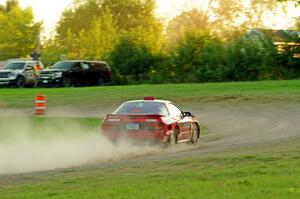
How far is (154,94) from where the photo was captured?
42594 millimetres

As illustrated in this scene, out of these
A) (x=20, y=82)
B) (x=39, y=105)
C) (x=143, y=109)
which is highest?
(x=143, y=109)

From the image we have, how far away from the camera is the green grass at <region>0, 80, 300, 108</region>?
39.7 meters

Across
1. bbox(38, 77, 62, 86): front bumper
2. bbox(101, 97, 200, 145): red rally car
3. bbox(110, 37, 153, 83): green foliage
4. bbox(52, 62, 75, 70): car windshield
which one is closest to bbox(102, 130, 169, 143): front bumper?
bbox(101, 97, 200, 145): red rally car

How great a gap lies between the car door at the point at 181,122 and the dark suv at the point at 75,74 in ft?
109

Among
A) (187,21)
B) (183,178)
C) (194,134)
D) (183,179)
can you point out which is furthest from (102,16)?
(183,179)

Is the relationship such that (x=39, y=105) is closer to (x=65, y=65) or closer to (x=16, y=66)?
(x=65, y=65)

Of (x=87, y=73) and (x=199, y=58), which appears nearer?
(x=87, y=73)

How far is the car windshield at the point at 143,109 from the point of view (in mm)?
20984

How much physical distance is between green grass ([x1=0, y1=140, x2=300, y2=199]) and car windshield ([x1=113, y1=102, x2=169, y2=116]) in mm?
3429

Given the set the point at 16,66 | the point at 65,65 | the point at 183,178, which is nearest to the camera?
the point at 183,178

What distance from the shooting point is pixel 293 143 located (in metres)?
20.3

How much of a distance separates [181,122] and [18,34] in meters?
68.5

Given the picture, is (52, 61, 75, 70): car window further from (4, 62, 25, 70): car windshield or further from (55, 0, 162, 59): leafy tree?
(55, 0, 162, 59): leafy tree

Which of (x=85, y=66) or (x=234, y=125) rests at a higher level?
(x=85, y=66)
